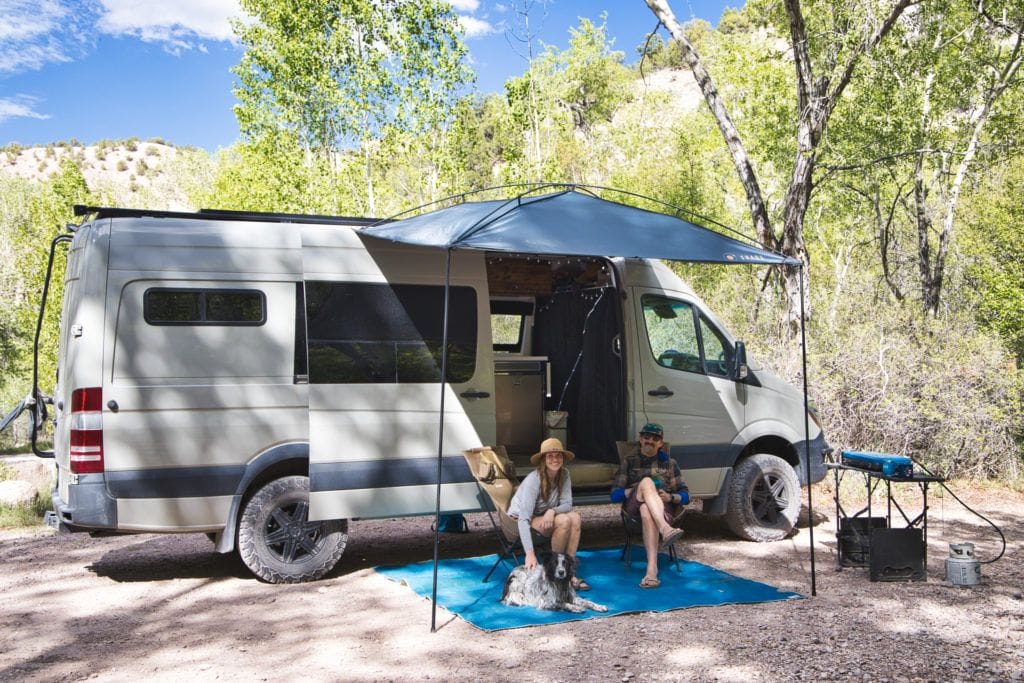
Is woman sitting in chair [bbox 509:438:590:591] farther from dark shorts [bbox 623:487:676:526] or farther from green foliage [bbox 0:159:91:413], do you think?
green foliage [bbox 0:159:91:413]

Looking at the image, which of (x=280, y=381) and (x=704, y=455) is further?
(x=704, y=455)

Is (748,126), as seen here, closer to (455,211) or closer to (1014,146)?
(1014,146)

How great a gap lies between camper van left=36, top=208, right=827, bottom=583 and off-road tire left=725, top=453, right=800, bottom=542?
1.92 feet

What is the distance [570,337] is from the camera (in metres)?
7.99

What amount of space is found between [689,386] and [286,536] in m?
3.42

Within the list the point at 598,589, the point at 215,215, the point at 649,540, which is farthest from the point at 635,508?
the point at 215,215

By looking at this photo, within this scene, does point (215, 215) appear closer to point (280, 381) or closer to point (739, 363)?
point (280, 381)

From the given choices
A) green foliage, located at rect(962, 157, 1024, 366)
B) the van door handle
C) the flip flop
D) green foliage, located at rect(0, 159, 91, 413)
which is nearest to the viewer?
the flip flop

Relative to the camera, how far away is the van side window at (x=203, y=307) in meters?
5.99

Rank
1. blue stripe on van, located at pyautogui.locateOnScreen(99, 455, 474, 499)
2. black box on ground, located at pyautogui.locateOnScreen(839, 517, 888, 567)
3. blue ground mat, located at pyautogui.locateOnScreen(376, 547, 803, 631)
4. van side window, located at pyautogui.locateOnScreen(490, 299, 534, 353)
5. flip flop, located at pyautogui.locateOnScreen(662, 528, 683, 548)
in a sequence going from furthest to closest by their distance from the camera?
van side window, located at pyautogui.locateOnScreen(490, 299, 534, 353)
black box on ground, located at pyautogui.locateOnScreen(839, 517, 888, 567)
flip flop, located at pyautogui.locateOnScreen(662, 528, 683, 548)
blue stripe on van, located at pyautogui.locateOnScreen(99, 455, 474, 499)
blue ground mat, located at pyautogui.locateOnScreen(376, 547, 803, 631)

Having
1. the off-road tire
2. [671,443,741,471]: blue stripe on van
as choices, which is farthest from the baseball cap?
the off-road tire

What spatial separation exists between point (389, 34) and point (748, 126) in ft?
32.0

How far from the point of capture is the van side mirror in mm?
7707

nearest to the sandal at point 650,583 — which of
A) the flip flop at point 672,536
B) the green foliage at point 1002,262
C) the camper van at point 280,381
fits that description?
the flip flop at point 672,536
